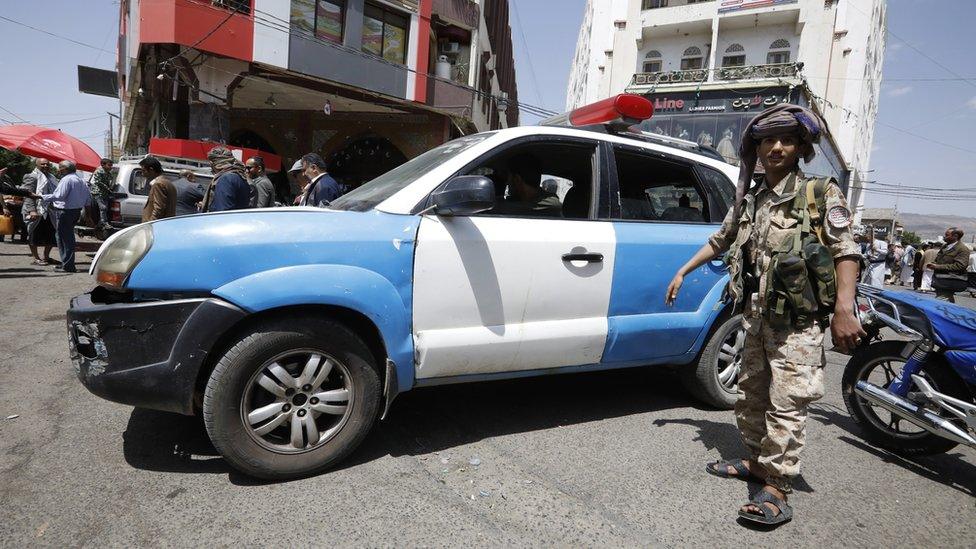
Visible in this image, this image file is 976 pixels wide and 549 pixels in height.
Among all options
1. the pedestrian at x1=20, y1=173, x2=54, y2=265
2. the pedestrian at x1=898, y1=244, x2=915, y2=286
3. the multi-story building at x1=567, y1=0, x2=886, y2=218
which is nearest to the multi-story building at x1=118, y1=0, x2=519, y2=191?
the pedestrian at x1=20, y1=173, x2=54, y2=265

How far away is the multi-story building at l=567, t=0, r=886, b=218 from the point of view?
84.2 ft

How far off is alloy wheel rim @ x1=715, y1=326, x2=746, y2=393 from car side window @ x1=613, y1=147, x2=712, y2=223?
31.8 inches

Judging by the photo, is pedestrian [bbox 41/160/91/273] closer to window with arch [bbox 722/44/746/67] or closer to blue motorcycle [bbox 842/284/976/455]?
blue motorcycle [bbox 842/284/976/455]

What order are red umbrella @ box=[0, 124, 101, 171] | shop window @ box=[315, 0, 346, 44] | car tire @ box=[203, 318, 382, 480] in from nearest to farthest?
car tire @ box=[203, 318, 382, 480], red umbrella @ box=[0, 124, 101, 171], shop window @ box=[315, 0, 346, 44]

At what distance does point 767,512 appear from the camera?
2.27 metres

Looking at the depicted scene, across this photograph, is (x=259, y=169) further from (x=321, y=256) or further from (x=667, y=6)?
(x=667, y=6)

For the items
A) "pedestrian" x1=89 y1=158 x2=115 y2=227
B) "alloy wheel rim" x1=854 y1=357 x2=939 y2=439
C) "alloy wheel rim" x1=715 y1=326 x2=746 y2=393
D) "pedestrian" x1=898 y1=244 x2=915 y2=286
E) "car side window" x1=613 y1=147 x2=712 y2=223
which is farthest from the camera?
"pedestrian" x1=898 y1=244 x2=915 y2=286

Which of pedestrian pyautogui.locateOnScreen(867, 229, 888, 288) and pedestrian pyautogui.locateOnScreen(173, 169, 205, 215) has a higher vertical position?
pedestrian pyautogui.locateOnScreen(173, 169, 205, 215)

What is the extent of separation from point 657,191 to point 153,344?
9.80 feet

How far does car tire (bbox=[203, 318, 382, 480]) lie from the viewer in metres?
2.20

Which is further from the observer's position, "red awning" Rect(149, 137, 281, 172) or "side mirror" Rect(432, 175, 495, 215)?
"red awning" Rect(149, 137, 281, 172)

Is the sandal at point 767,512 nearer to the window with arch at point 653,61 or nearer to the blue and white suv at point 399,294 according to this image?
the blue and white suv at point 399,294

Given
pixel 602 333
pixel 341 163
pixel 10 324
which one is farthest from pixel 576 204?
pixel 341 163

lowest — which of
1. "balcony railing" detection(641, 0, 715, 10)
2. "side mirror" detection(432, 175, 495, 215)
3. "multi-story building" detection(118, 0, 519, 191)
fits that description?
"side mirror" detection(432, 175, 495, 215)
